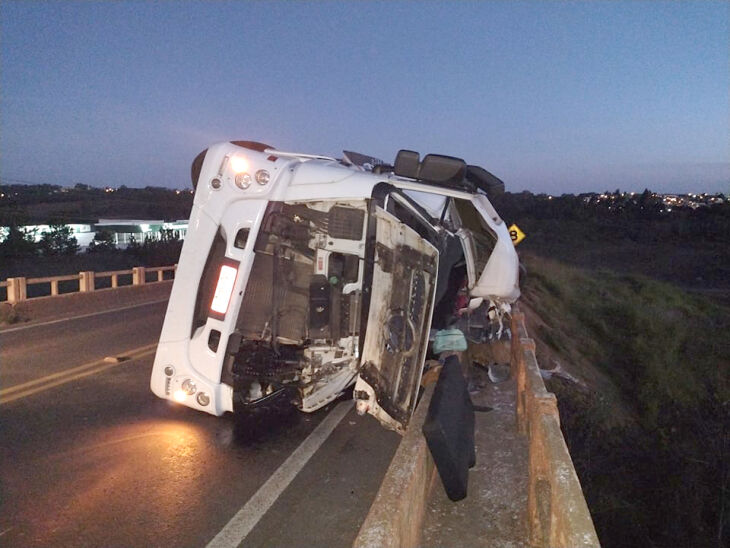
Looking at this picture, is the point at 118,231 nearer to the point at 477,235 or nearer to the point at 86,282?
the point at 86,282

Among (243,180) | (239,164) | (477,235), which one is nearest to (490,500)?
(243,180)

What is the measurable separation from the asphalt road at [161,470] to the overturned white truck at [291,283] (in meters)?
0.56

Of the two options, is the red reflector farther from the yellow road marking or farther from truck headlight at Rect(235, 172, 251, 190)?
the yellow road marking

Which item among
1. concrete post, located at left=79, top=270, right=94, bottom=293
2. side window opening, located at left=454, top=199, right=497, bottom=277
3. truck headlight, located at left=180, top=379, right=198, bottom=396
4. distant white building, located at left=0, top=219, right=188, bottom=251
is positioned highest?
→ side window opening, located at left=454, top=199, right=497, bottom=277

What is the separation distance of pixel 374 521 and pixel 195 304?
334 cm

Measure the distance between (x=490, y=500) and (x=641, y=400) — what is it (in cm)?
1374

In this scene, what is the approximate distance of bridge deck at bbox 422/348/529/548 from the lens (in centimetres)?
420

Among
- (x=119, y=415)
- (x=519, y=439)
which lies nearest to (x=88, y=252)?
(x=119, y=415)

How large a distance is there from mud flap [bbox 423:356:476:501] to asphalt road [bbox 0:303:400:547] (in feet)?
2.49

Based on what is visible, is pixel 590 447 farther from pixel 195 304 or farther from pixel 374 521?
pixel 374 521

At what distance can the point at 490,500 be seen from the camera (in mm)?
4750

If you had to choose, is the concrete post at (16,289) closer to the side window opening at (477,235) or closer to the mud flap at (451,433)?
the side window opening at (477,235)

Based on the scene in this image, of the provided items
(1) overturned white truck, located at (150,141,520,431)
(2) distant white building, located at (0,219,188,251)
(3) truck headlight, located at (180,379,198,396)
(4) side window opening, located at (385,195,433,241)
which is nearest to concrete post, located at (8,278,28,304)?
(1) overturned white truck, located at (150,141,520,431)

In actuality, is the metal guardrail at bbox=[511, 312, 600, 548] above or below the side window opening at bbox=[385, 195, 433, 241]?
below
